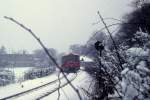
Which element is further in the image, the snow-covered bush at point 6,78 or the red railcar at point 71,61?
the red railcar at point 71,61

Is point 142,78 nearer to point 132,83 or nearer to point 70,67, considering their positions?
point 132,83

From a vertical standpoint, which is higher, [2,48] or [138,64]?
[2,48]

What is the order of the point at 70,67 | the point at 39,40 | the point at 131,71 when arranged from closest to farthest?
the point at 39,40 < the point at 131,71 < the point at 70,67

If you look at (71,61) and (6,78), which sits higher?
(71,61)

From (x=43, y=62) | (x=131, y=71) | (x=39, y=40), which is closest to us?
(x=39, y=40)

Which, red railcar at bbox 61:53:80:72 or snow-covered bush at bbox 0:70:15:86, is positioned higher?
red railcar at bbox 61:53:80:72

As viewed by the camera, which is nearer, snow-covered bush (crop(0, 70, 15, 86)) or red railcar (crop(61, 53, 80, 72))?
snow-covered bush (crop(0, 70, 15, 86))

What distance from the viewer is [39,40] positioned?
1.73m

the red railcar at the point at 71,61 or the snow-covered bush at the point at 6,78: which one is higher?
the red railcar at the point at 71,61

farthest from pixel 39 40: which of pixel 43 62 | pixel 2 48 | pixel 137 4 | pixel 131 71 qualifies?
pixel 2 48

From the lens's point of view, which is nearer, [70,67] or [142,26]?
[142,26]

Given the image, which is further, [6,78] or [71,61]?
[6,78]

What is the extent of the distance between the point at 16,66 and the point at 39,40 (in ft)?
525

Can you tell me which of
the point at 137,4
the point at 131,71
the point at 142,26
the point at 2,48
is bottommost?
the point at 131,71
